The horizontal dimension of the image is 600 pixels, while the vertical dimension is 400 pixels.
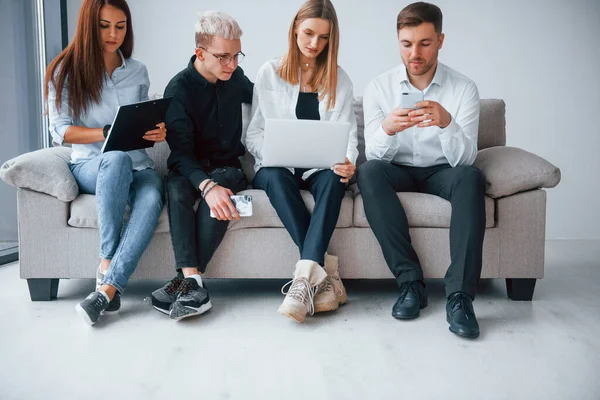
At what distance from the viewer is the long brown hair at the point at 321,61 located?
2477 millimetres

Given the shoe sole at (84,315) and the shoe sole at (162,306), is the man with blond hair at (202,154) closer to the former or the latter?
the shoe sole at (162,306)

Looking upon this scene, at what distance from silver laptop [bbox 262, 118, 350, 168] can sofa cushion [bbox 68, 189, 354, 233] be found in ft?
0.47

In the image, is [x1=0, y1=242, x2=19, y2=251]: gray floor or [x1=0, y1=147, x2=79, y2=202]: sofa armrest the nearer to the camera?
[x1=0, y1=147, x2=79, y2=202]: sofa armrest

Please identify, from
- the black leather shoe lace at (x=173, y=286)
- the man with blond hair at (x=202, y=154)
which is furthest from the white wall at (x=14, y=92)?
the black leather shoe lace at (x=173, y=286)

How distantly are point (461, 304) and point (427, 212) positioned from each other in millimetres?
427

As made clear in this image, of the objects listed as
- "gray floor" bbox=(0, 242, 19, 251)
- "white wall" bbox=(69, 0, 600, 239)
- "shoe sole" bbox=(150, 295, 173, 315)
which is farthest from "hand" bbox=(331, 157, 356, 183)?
"gray floor" bbox=(0, 242, 19, 251)

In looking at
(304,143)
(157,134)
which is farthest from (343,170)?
(157,134)

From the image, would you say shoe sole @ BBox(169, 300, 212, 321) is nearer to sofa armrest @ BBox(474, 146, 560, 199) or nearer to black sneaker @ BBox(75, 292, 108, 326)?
black sneaker @ BBox(75, 292, 108, 326)

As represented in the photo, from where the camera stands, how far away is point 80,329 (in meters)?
2.14

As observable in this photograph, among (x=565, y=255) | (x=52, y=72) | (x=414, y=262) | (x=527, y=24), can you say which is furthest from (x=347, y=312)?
(x=527, y=24)

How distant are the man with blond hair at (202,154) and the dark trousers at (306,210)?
16 centimetres

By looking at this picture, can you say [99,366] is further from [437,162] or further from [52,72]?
[437,162]

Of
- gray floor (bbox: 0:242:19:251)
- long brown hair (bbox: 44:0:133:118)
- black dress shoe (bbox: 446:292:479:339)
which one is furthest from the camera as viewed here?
gray floor (bbox: 0:242:19:251)

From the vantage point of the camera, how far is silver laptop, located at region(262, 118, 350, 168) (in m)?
2.33
